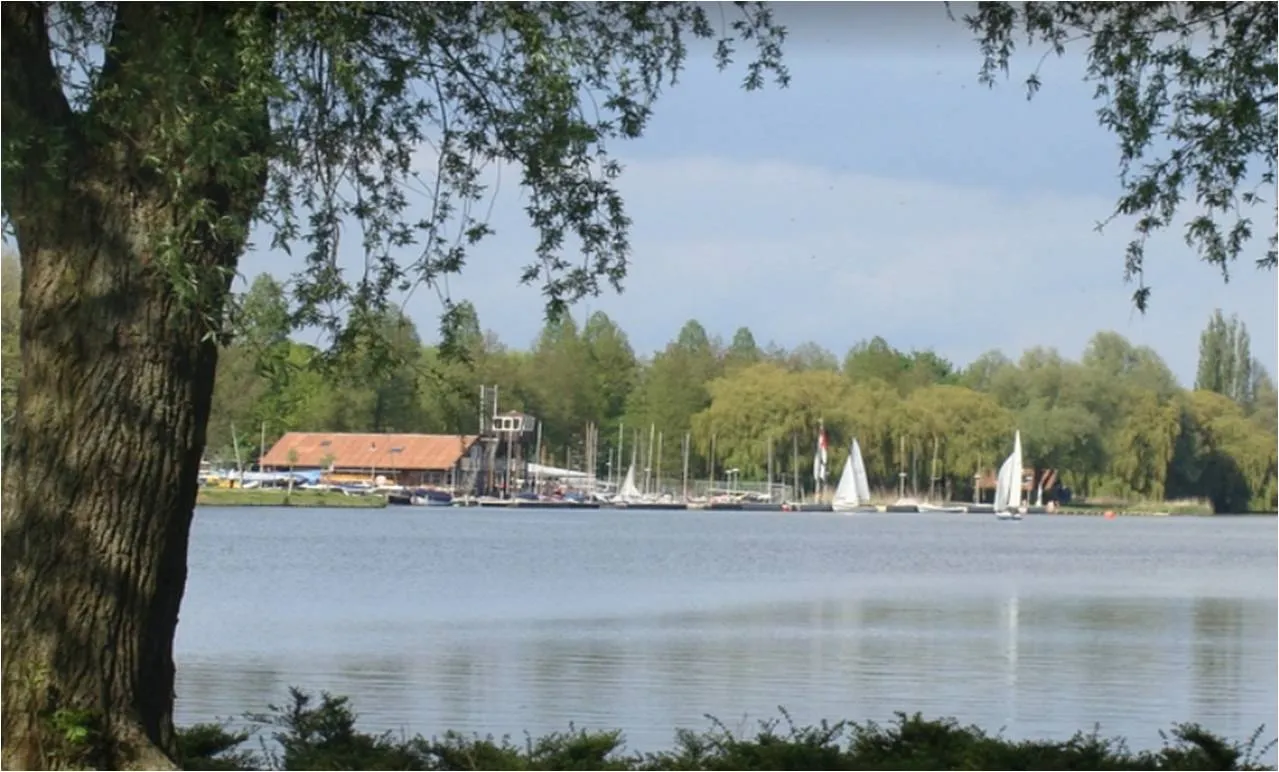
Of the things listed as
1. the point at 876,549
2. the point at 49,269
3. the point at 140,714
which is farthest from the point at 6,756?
the point at 876,549

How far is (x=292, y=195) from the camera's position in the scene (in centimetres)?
846

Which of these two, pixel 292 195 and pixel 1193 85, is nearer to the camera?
pixel 292 195

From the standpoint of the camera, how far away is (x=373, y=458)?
316 ft

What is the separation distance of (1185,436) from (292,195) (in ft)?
259

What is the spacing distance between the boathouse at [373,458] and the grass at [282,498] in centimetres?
128

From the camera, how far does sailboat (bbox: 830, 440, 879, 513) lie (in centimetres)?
9900

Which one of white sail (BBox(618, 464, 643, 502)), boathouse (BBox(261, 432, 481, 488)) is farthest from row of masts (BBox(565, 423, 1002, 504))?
boathouse (BBox(261, 432, 481, 488))

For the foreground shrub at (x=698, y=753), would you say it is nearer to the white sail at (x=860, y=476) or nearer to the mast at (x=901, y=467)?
the white sail at (x=860, y=476)

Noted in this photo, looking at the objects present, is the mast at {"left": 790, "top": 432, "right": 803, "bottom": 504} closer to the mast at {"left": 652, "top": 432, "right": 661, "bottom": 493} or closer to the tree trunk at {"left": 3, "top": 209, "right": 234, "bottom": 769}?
the mast at {"left": 652, "top": 432, "right": 661, "bottom": 493}

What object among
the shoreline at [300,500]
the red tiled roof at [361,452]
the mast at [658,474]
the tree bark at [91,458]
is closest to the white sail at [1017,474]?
the shoreline at [300,500]

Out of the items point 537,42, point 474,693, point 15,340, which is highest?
point 537,42

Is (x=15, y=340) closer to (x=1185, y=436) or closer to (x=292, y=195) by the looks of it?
(x=292, y=195)

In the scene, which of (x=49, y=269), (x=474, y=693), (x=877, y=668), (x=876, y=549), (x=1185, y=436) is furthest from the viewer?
(x=1185, y=436)

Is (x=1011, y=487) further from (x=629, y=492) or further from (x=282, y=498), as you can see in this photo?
(x=282, y=498)
